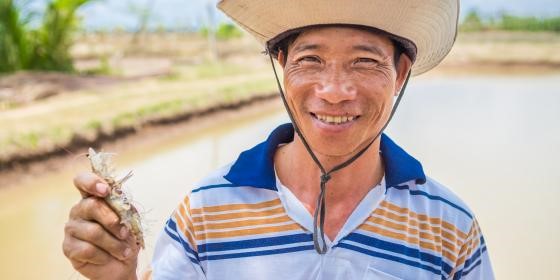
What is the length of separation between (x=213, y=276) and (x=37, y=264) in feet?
13.1

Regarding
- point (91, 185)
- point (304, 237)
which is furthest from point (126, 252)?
point (304, 237)

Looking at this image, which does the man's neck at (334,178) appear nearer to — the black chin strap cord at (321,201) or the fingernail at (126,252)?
the black chin strap cord at (321,201)

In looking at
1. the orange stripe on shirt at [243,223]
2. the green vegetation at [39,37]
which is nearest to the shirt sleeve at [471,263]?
the orange stripe on shirt at [243,223]

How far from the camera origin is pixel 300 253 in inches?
52.3

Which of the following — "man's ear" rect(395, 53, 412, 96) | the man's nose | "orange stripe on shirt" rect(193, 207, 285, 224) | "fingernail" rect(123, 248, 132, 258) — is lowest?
"fingernail" rect(123, 248, 132, 258)

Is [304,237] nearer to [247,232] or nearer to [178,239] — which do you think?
[247,232]

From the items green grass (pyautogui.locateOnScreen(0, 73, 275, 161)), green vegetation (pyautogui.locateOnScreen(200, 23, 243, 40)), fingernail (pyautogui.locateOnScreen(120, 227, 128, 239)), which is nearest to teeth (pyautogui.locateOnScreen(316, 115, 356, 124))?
fingernail (pyautogui.locateOnScreen(120, 227, 128, 239))

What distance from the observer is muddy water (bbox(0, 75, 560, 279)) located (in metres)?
5.10

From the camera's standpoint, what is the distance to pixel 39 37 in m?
12.5

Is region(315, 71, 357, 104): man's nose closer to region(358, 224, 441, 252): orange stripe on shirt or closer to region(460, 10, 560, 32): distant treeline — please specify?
region(358, 224, 441, 252): orange stripe on shirt

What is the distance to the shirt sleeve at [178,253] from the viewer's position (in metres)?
1.35

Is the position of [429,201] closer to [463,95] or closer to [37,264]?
[37,264]

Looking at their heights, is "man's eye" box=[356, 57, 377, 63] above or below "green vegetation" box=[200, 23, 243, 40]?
below

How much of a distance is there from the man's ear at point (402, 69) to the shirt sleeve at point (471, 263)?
40 centimetres
